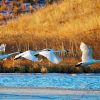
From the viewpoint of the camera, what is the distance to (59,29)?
964 inches

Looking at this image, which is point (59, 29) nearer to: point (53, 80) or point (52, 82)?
point (53, 80)

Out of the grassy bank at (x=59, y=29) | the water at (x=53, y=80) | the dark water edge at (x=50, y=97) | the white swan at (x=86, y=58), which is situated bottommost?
the dark water edge at (x=50, y=97)

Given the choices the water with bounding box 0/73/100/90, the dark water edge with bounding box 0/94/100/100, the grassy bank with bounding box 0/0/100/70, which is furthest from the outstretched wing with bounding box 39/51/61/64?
the dark water edge with bounding box 0/94/100/100

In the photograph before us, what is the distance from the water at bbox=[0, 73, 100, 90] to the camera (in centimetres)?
1474

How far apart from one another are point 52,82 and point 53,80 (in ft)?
1.13

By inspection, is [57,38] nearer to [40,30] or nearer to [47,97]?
[40,30]

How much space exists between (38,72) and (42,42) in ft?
15.1

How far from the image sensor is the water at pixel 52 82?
12.6 meters

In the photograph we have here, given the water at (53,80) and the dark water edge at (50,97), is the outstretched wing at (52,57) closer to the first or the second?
the water at (53,80)

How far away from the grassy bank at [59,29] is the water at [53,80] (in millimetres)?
2199

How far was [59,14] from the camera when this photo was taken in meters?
26.9

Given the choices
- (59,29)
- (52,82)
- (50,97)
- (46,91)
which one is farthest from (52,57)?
(59,29)

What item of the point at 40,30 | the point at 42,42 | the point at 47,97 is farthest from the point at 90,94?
the point at 40,30

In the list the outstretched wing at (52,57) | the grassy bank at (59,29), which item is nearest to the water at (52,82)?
the outstretched wing at (52,57)
